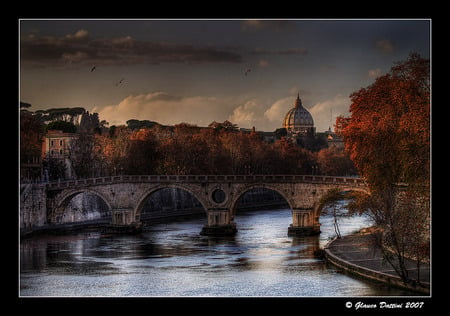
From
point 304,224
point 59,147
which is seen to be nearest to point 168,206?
point 59,147

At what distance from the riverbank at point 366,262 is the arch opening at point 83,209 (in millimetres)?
14627

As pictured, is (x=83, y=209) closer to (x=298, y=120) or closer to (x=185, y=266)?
Answer: (x=185, y=266)

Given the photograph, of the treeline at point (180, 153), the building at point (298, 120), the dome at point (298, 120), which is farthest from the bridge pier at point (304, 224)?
the dome at point (298, 120)

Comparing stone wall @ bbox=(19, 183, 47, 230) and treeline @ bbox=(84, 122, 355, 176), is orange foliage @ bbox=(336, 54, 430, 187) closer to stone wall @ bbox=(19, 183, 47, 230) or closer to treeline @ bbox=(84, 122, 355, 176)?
stone wall @ bbox=(19, 183, 47, 230)

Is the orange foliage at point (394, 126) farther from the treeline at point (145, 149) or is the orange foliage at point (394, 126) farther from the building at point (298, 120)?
the building at point (298, 120)

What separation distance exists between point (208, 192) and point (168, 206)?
35.8 ft

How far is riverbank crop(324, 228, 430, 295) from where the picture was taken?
2580 cm

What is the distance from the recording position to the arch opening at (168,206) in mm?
51700

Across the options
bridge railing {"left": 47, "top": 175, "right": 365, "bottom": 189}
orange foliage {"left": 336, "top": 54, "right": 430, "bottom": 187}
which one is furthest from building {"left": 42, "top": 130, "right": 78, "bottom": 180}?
orange foliage {"left": 336, "top": 54, "right": 430, "bottom": 187}

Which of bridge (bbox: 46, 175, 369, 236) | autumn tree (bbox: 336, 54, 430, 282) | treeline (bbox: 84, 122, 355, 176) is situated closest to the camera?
autumn tree (bbox: 336, 54, 430, 282)

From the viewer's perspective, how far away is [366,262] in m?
29.5

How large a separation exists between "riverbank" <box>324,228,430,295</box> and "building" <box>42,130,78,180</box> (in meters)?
20.8
